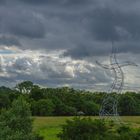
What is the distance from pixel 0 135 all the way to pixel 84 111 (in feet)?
400

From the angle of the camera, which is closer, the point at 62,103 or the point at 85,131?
the point at 85,131

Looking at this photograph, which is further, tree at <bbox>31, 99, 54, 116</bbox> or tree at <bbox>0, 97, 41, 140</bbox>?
tree at <bbox>31, 99, 54, 116</bbox>

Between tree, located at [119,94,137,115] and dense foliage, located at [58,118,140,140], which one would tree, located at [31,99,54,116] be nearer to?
tree, located at [119,94,137,115]

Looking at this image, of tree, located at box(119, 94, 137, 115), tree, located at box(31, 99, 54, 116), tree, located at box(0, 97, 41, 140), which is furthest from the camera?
tree, located at box(119, 94, 137, 115)

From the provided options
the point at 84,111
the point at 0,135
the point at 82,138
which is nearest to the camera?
the point at 82,138

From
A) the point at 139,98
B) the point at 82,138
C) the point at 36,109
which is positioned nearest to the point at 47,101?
the point at 36,109

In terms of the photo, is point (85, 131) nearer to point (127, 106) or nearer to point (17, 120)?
point (17, 120)

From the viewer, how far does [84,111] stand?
172 metres

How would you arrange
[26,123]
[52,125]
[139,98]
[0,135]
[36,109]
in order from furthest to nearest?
[139,98], [36,109], [52,125], [26,123], [0,135]

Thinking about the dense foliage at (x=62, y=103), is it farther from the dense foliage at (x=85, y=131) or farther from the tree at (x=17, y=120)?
the dense foliage at (x=85, y=131)

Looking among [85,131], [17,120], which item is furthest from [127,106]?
[85,131]

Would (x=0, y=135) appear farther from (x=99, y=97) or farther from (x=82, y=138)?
(x=99, y=97)

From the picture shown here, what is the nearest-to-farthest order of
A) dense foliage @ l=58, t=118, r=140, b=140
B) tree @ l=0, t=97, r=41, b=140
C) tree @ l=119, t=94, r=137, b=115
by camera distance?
dense foliage @ l=58, t=118, r=140, b=140, tree @ l=0, t=97, r=41, b=140, tree @ l=119, t=94, r=137, b=115

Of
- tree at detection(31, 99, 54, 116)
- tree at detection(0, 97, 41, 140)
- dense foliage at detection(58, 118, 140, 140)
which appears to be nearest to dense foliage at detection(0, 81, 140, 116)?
tree at detection(31, 99, 54, 116)
